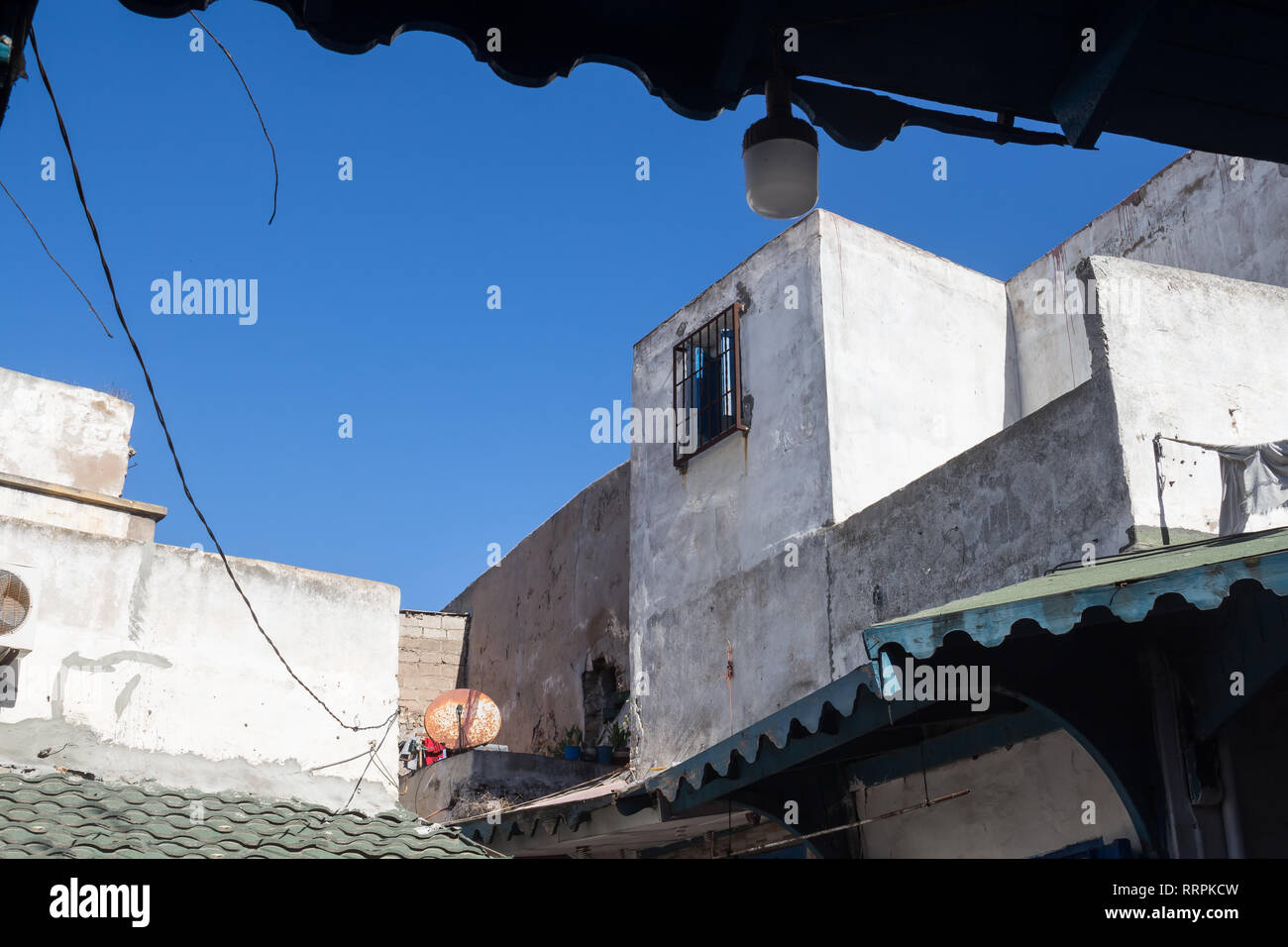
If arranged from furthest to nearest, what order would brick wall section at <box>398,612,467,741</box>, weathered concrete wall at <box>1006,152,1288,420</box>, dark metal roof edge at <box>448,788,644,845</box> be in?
brick wall section at <box>398,612,467,741</box>
weathered concrete wall at <box>1006,152,1288,420</box>
dark metal roof edge at <box>448,788,644,845</box>

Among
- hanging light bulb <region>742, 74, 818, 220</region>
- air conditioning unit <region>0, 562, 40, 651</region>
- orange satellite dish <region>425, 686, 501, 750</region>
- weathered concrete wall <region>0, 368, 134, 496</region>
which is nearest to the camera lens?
hanging light bulb <region>742, 74, 818, 220</region>

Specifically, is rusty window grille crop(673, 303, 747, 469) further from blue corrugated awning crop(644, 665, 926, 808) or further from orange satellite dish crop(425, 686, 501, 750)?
blue corrugated awning crop(644, 665, 926, 808)

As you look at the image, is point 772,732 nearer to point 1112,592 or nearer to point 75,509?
point 1112,592

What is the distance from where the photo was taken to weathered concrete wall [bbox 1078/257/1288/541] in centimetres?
899

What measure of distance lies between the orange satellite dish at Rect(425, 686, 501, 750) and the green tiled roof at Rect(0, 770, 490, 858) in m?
5.76

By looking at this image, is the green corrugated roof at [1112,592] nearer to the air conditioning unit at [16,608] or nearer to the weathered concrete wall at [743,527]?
the weathered concrete wall at [743,527]

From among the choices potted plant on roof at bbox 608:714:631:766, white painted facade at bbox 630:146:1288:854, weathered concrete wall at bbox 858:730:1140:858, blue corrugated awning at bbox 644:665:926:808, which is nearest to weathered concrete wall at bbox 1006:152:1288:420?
white painted facade at bbox 630:146:1288:854

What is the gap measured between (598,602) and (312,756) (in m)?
4.59

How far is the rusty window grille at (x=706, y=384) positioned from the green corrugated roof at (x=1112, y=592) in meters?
8.00

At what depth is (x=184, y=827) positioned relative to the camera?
9453 mm

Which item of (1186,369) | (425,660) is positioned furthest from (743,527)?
(425,660)

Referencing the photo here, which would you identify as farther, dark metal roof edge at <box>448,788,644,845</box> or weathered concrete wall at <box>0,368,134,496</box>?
weathered concrete wall at <box>0,368,134,496</box>
